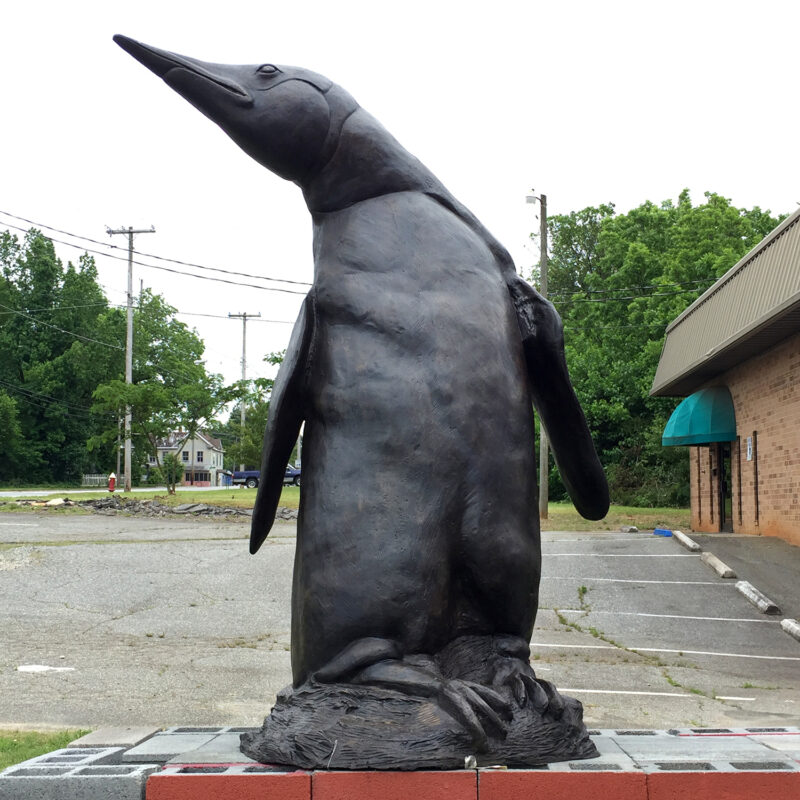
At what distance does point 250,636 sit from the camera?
882cm

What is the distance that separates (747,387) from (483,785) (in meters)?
Result: 14.5

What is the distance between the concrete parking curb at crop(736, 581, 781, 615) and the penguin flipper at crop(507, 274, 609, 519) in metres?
7.68

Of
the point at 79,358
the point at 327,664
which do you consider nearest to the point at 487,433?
the point at 327,664

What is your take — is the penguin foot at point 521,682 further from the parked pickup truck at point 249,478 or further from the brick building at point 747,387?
the parked pickup truck at point 249,478

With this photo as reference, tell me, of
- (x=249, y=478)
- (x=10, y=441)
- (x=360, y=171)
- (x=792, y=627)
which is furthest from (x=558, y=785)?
(x=10, y=441)

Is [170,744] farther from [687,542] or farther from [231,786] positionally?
[687,542]

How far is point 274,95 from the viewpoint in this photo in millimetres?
2979

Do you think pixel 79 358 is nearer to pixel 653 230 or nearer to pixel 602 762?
pixel 653 230

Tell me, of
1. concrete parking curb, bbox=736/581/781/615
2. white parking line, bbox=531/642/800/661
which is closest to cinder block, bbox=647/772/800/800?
white parking line, bbox=531/642/800/661

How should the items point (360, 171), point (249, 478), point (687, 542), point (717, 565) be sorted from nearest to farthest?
point (360, 171)
point (717, 565)
point (687, 542)
point (249, 478)

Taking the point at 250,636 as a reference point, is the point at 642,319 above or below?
above

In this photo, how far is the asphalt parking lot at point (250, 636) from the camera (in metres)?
6.43

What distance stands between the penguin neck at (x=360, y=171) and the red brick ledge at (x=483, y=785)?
5.95 feet

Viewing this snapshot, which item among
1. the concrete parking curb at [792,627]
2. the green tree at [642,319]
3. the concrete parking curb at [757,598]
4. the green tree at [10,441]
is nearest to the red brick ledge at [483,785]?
the concrete parking curb at [792,627]
